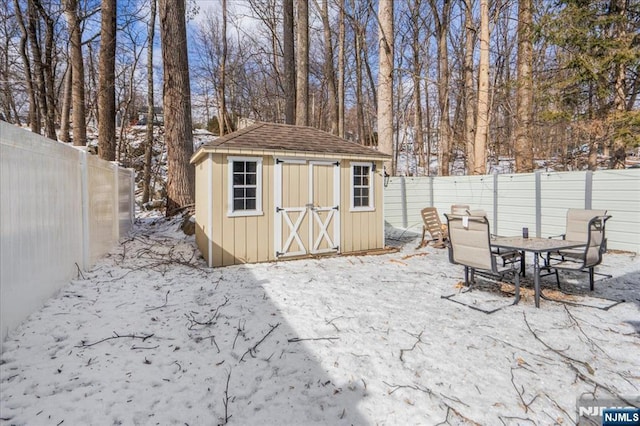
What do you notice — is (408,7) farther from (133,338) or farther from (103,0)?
(133,338)

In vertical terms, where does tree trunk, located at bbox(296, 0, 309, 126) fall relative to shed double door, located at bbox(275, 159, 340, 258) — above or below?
above

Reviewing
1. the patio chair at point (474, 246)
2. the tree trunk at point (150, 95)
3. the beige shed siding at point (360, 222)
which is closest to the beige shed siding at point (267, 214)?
the beige shed siding at point (360, 222)

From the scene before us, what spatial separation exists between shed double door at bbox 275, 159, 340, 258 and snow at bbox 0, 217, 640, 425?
1.67 m

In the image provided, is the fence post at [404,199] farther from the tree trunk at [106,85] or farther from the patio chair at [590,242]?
the tree trunk at [106,85]

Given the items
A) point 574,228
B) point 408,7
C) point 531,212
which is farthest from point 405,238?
point 408,7

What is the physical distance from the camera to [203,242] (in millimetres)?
6031

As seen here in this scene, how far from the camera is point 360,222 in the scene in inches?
276

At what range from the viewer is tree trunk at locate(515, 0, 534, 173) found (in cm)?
887

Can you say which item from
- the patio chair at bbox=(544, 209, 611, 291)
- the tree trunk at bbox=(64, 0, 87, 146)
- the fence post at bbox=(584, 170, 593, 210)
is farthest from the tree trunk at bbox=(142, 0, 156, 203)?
the fence post at bbox=(584, 170, 593, 210)

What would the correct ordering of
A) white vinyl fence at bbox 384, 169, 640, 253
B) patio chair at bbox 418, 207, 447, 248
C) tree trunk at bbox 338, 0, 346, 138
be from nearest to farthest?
white vinyl fence at bbox 384, 169, 640, 253 < patio chair at bbox 418, 207, 447, 248 < tree trunk at bbox 338, 0, 346, 138

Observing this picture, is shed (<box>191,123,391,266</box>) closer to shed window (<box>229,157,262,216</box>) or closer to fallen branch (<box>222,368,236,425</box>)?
shed window (<box>229,157,262,216</box>)

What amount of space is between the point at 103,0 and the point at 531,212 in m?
12.7

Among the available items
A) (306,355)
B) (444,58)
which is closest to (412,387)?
(306,355)

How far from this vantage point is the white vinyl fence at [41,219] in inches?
103
